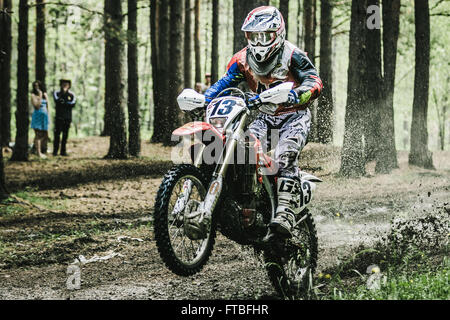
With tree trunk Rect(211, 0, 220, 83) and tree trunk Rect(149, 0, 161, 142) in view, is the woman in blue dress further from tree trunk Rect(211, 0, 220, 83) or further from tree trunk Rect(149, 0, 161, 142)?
tree trunk Rect(211, 0, 220, 83)

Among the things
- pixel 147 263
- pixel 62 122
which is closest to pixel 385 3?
pixel 62 122

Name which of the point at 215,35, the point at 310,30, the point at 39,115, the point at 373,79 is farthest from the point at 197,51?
the point at 373,79

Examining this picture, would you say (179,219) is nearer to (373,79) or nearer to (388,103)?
(373,79)

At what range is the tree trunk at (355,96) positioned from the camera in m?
14.4

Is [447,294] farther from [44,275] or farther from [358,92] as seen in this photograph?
[358,92]

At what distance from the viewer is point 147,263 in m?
7.09

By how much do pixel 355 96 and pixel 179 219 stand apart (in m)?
11.0

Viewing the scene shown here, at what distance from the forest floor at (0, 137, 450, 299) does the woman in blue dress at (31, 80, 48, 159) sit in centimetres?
146

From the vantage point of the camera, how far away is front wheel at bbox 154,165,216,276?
4.58 m

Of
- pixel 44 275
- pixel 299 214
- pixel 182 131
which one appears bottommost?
pixel 44 275

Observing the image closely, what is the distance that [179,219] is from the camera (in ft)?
15.5

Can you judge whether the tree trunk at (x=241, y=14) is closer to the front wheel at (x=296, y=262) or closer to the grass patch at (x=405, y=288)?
the front wheel at (x=296, y=262)
